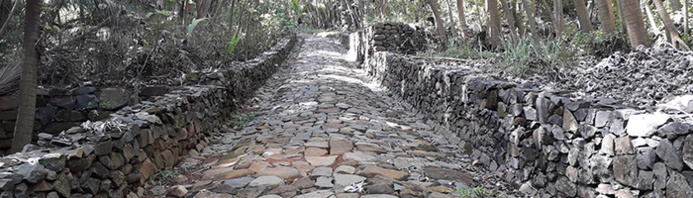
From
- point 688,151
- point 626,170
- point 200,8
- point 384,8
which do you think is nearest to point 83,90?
point 200,8

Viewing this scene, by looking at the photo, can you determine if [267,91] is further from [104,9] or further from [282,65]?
[282,65]

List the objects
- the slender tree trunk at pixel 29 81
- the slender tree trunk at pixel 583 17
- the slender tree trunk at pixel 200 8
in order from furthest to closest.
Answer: the slender tree trunk at pixel 200 8
the slender tree trunk at pixel 583 17
the slender tree trunk at pixel 29 81

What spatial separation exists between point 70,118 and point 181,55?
1.92 m

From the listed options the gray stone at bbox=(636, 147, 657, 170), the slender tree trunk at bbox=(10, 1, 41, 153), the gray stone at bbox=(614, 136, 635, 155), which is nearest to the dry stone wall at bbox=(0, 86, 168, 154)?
the slender tree trunk at bbox=(10, 1, 41, 153)

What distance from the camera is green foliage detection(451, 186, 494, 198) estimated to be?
3685mm

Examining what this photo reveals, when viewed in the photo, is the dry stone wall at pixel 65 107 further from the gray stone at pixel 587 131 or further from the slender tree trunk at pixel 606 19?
the slender tree trunk at pixel 606 19

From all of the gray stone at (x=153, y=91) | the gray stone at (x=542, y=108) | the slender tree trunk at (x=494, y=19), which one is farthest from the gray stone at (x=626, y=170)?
the slender tree trunk at (x=494, y=19)

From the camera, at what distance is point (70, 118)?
6.47m

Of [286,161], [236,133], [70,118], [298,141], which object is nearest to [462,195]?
[286,161]

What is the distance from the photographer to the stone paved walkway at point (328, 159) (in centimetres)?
371


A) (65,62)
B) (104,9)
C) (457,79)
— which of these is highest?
(104,9)

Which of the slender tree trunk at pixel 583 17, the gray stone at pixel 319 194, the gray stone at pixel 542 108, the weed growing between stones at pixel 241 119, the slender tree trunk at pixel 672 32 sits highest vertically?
the slender tree trunk at pixel 583 17

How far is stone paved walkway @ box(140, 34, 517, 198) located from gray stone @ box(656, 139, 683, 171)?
1.56 meters

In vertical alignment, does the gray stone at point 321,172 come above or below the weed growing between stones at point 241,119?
below
